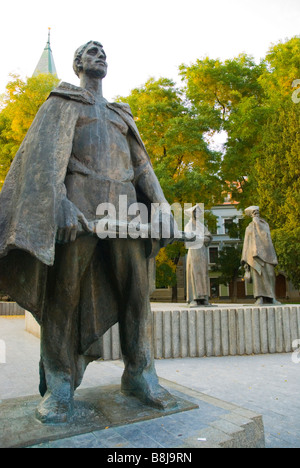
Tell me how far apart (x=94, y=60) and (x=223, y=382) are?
13.6 feet

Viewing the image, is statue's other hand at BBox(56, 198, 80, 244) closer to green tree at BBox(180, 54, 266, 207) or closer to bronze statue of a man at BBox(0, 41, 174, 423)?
bronze statue of a man at BBox(0, 41, 174, 423)

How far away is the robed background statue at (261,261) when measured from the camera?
932 cm

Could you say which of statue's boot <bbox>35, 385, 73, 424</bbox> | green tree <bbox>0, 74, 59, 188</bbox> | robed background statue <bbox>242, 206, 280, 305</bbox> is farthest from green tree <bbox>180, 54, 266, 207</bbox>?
statue's boot <bbox>35, 385, 73, 424</bbox>

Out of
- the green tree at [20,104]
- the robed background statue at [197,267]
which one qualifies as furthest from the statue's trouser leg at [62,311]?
the green tree at [20,104]

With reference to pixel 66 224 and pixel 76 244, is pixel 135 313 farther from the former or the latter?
pixel 66 224

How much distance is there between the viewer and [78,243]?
2662 mm

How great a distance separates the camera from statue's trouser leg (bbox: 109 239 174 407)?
2.86 meters

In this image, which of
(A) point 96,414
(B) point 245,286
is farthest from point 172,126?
(B) point 245,286

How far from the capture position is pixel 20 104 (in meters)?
19.0

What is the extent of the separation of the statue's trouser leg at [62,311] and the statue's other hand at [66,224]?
0.63 ft

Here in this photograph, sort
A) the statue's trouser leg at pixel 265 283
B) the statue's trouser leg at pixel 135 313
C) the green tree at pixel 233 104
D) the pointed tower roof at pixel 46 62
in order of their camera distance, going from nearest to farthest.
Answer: the statue's trouser leg at pixel 135 313
the statue's trouser leg at pixel 265 283
the green tree at pixel 233 104
the pointed tower roof at pixel 46 62

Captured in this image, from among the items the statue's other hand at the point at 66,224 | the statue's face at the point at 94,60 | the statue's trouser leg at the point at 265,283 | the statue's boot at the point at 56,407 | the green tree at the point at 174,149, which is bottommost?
the statue's boot at the point at 56,407

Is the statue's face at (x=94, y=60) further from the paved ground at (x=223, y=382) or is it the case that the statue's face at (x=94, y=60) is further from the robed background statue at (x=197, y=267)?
the robed background statue at (x=197, y=267)
